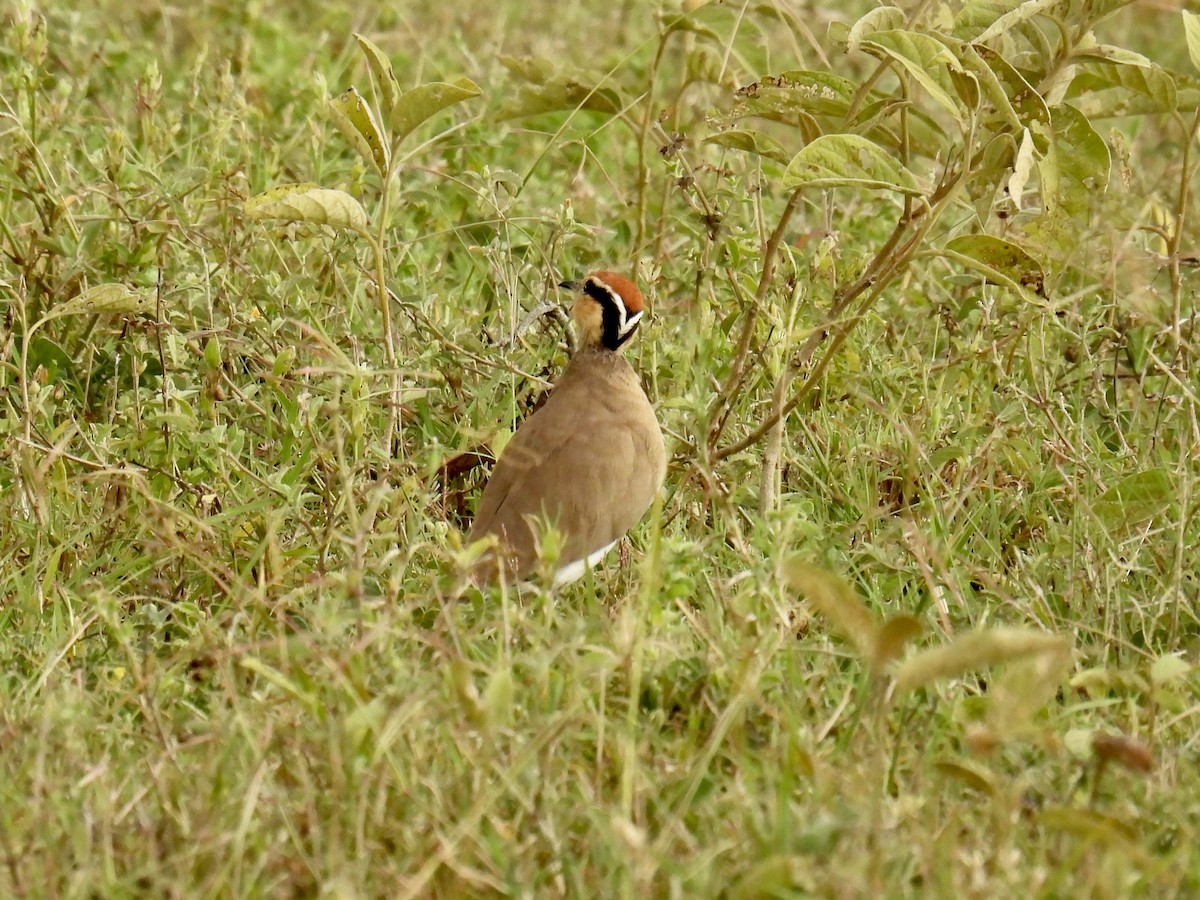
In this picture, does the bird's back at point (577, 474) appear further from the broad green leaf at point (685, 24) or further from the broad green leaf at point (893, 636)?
the broad green leaf at point (893, 636)

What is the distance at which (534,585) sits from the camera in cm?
403

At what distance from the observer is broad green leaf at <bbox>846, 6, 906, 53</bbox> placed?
3575 mm

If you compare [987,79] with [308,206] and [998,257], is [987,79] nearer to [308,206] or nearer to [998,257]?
[998,257]

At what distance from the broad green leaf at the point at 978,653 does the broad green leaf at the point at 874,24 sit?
1410 mm

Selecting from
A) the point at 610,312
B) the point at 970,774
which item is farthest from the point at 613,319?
the point at 970,774

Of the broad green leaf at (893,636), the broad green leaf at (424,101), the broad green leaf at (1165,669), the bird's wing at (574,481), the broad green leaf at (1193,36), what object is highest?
the broad green leaf at (1193,36)

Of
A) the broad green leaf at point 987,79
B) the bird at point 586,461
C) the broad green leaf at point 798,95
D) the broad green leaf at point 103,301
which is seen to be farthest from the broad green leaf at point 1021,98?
the broad green leaf at point 103,301

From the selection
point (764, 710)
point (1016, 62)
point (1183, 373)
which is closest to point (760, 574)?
point (764, 710)

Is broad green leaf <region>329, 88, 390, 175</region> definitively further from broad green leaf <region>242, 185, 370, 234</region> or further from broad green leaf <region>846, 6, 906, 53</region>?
broad green leaf <region>846, 6, 906, 53</region>

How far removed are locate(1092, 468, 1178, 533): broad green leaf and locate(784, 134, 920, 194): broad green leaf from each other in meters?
0.94

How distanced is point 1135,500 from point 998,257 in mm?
688

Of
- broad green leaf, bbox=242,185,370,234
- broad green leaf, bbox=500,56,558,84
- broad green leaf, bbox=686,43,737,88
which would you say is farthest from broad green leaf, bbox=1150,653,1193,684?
broad green leaf, bbox=500,56,558,84

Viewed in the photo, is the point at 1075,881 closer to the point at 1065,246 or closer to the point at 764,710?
the point at 764,710

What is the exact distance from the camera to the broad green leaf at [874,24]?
3.57m
